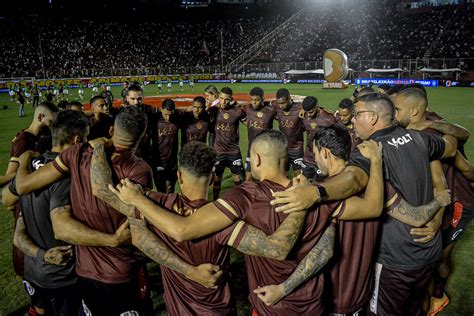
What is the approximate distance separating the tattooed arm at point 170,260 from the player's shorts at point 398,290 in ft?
5.92

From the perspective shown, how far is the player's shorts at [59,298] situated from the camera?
376 cm

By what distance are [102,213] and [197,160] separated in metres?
1.12

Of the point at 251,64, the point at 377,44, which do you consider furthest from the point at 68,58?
the point at 377,44

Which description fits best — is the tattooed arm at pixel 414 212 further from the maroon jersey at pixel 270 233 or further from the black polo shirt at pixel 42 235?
the black polo shirt at pixel 42 235

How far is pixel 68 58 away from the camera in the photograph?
59.2 meters

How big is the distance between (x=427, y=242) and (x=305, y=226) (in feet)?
5.15

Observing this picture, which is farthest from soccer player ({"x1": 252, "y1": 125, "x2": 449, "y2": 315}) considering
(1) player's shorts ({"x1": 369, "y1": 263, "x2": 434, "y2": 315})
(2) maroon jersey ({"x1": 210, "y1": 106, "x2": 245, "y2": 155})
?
(2) maroon jersey ({"x1": 210, "y1": 106, "x2": 245, "y2": 155})

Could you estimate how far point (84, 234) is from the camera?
3.26m

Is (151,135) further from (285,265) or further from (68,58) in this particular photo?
(68,58)

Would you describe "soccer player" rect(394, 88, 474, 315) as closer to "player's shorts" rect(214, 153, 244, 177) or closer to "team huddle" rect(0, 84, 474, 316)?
"team huddle" rect(0, 84, 474, 316)

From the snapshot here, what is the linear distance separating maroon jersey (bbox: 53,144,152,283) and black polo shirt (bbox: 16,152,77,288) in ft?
0.84

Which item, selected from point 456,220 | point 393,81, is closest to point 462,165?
point 456,220

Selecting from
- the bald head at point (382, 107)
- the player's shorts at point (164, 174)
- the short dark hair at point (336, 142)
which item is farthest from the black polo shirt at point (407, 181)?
the player's shorts at point (164, 174)

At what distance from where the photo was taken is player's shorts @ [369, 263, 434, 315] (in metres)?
3.63
